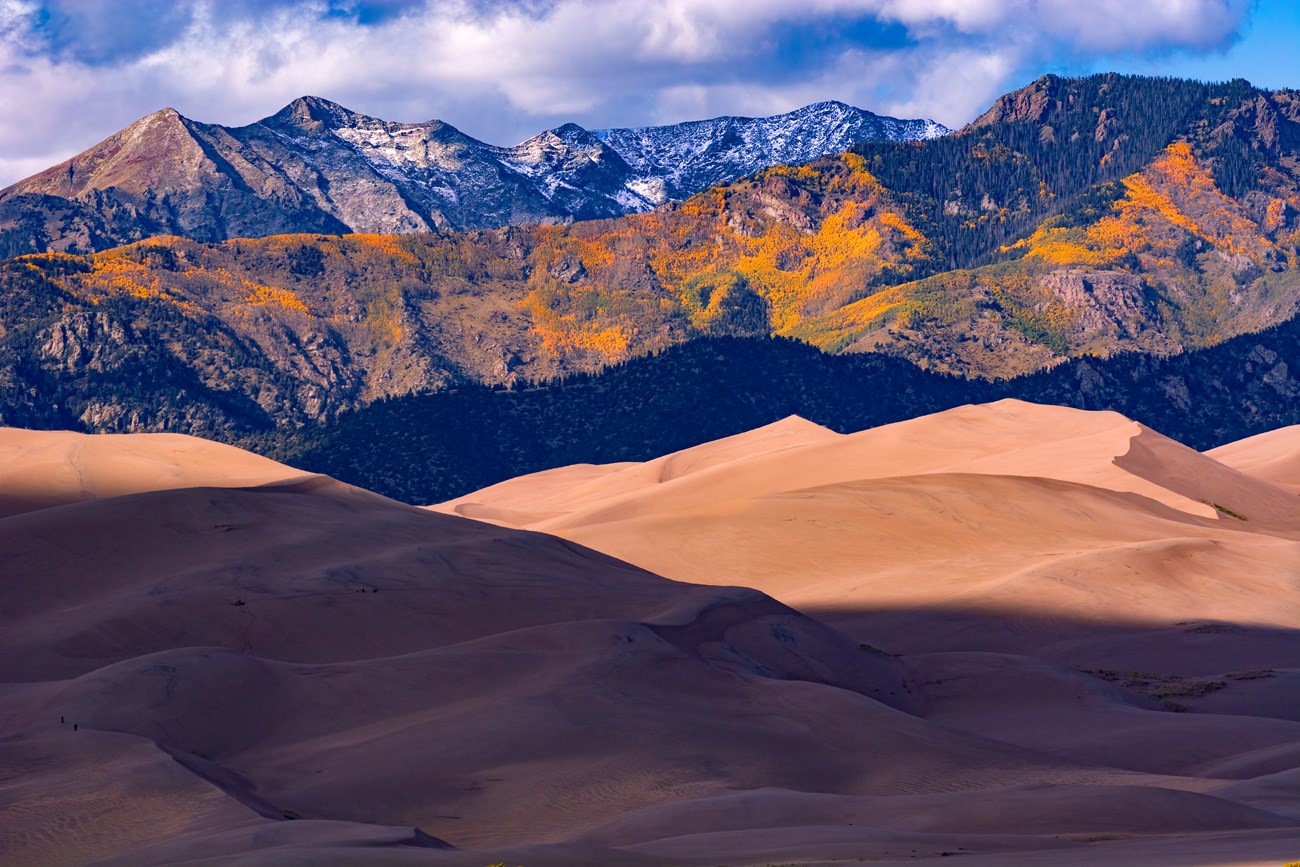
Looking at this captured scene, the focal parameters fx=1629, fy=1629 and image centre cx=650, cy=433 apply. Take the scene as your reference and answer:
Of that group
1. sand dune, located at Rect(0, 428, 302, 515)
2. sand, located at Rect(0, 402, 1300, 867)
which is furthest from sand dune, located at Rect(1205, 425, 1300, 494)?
sand dune, located at Rect(0, 428, 302, 515)

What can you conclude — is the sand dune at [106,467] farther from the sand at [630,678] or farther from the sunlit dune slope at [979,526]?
the sunlit dune slope at [979,526]

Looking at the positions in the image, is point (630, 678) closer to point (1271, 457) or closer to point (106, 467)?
point (106, 467)

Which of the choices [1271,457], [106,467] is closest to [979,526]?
[106,467]

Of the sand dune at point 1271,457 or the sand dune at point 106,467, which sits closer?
the sand dune at point 106,467

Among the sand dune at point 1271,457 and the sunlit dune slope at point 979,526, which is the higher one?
the sand dune at point 1271,457

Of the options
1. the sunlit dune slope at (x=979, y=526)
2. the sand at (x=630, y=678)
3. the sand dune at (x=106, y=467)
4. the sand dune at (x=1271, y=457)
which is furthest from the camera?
the sand dune at (x=1271, y=457)

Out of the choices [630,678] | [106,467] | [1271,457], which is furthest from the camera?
[1271,457]

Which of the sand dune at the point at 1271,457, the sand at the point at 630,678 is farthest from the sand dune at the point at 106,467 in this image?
the sand dune at the point at 1271,457

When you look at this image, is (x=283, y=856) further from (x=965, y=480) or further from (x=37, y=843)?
(x=965, y=480)
